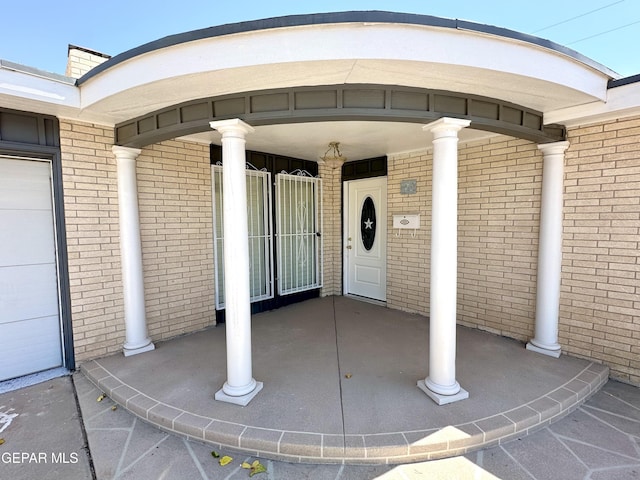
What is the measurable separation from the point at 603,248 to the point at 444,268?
6.38 ft

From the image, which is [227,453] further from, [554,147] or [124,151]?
[554,147]

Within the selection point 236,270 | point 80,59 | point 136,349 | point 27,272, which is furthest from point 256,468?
point 80,59

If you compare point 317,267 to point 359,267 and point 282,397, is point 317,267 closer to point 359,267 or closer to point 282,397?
point 359,267

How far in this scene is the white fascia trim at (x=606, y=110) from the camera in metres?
2.68

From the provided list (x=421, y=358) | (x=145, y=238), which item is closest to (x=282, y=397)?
(x=421, y=358)

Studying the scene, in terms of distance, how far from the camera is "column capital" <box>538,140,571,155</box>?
3.24 m

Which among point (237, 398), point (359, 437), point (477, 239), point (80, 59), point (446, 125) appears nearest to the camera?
point (359, 437)

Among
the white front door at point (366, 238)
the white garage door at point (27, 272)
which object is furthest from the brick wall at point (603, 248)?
the white garage door at point (27, 272)

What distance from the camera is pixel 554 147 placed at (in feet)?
10.7

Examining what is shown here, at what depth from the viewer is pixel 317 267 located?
5.86m

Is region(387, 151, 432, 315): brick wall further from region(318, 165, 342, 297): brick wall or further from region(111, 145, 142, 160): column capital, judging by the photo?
region(111, 145, 142, 160): column capital

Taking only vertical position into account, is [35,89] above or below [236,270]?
above

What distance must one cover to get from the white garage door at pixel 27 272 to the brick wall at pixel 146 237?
0.26 m

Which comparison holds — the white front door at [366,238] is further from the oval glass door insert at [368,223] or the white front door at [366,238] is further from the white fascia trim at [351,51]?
the white fascia trim at [351,51]
